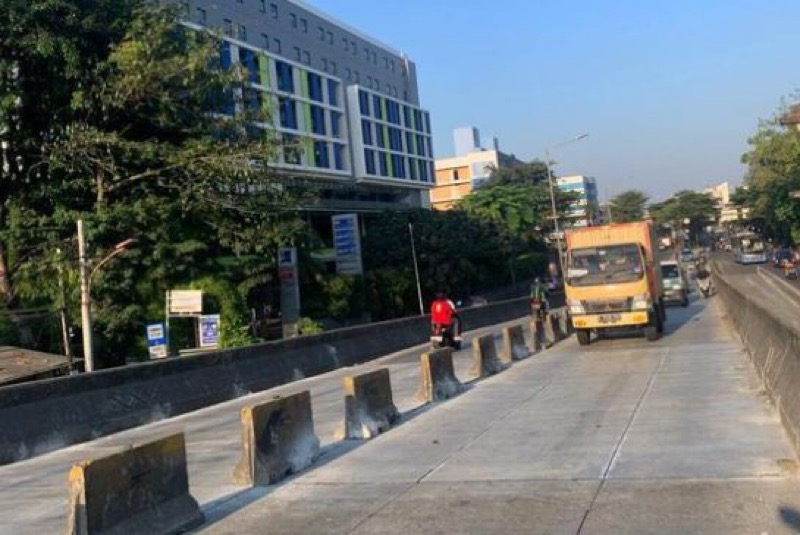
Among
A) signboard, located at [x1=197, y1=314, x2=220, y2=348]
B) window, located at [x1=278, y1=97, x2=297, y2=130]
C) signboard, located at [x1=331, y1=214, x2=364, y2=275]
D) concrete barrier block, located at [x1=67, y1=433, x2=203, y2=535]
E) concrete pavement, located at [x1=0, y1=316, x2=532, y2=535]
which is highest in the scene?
window, located at [x1=278, y1=97, x2=297, y2=130]

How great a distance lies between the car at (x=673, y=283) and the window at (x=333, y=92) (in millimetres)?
47450

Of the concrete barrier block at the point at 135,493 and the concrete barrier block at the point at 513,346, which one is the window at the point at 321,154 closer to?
the concrete barrier block at the point at 513,346

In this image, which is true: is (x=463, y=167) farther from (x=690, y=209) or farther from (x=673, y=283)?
(x=673, y=283)

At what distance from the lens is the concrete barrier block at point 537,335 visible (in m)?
22.7

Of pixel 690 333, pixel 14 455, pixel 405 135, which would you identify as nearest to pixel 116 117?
pixel 14 455

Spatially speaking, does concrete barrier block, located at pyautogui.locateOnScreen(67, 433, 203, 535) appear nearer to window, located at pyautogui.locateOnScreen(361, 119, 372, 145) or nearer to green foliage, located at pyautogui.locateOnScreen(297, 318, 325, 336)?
green foliage, located at pyautogui.locateOnScreen(297, 318, 325, 336)

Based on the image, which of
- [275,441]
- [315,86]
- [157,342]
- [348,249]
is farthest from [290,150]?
[315,86]

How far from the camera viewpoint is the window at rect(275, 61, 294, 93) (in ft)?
236

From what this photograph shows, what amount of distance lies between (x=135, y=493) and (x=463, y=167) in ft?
467

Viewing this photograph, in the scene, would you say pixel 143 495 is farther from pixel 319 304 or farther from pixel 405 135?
pixel 405 135

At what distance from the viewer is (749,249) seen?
11125 centimetres

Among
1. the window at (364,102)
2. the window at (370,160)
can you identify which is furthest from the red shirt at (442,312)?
the window at (364,102)

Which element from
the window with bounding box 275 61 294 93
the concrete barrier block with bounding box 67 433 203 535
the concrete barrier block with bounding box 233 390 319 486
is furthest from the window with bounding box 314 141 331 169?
the concrete barrier block with bounding box 67 433 203 535

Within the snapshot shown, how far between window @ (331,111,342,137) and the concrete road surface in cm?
6922
